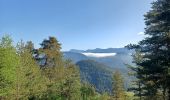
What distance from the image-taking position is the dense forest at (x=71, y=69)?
1399 inches

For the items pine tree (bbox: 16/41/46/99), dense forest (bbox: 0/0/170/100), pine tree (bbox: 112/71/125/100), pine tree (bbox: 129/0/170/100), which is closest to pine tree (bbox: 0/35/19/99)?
dense forest (bbox: 0/0/170/100)

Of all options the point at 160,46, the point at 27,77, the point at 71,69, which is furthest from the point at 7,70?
the point at 71,69

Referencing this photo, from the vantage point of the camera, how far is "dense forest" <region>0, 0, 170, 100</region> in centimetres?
3553

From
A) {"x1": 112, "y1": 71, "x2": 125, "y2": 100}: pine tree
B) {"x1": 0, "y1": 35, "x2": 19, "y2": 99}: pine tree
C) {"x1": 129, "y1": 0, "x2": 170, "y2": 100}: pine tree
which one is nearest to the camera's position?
{"x1": 129, "y1": 0, "x2": 170, "y2": 100}: pine tree

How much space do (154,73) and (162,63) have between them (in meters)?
1.54

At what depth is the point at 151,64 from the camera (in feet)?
116

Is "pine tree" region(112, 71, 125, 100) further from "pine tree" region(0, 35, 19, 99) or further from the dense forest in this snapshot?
"pine tree" region(0, 35, 19, 99)

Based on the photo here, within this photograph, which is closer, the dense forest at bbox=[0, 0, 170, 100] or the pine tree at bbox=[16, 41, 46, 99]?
the dense forest at bbox=[0, 0, 170, 100]

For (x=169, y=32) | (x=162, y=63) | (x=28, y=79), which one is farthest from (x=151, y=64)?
(x=28, y=79)

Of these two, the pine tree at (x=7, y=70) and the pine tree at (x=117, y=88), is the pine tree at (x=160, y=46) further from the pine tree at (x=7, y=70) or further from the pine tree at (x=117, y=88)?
the pine tree at (x=117, y=88)

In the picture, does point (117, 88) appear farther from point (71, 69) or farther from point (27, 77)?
point (27, 77)

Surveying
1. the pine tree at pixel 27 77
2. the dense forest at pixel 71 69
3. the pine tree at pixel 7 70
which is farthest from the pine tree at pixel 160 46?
the pine tree at pixel 27 77

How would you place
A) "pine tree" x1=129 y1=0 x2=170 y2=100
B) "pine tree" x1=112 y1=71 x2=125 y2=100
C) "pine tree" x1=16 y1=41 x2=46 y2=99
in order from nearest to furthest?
"pine tree" x1=129 y1=0 x2=170 y2=100, "pine tree" x1=16 y1=41 x2=46 y2=99, "pine tree" x1=112 y1=71 x2=125 y2=100

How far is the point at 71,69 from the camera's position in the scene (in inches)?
4473
